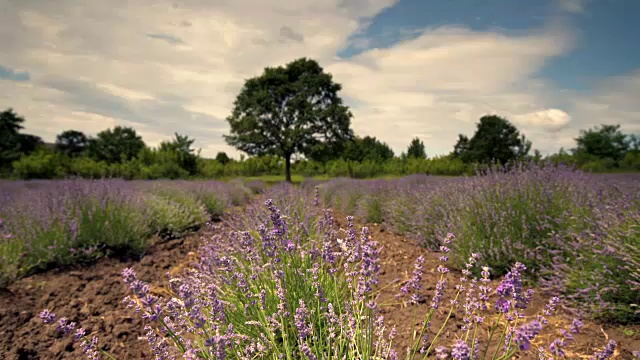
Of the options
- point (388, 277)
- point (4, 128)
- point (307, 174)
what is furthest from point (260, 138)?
point (4, 128)

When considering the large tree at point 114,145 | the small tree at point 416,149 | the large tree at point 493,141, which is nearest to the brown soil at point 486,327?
the large tree at point 493,141

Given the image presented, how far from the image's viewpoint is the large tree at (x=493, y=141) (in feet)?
112

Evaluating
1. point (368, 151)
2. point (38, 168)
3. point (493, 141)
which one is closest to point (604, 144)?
point (493, 141)

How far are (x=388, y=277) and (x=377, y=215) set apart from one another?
386 centimetres

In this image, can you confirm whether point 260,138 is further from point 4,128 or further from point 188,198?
point 4,128

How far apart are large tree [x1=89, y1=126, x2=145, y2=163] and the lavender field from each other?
1322 inches

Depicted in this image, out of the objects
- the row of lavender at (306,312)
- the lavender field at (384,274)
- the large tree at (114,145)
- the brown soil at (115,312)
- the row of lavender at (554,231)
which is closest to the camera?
the row of lavender at (306,312)

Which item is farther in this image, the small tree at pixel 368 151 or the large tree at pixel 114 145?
the small tree at pixel 368 151

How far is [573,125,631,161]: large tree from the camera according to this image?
34.8 m

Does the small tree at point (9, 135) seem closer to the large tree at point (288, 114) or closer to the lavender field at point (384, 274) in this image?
the large tree at point (288, 114)

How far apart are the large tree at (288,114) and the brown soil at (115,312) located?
2242 cm

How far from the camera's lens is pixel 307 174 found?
4041cm

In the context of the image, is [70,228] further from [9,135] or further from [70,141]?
[70,141]

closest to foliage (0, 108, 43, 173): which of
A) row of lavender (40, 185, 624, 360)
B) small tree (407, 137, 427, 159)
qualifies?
row of lavender (40, 185, 624, 360)
